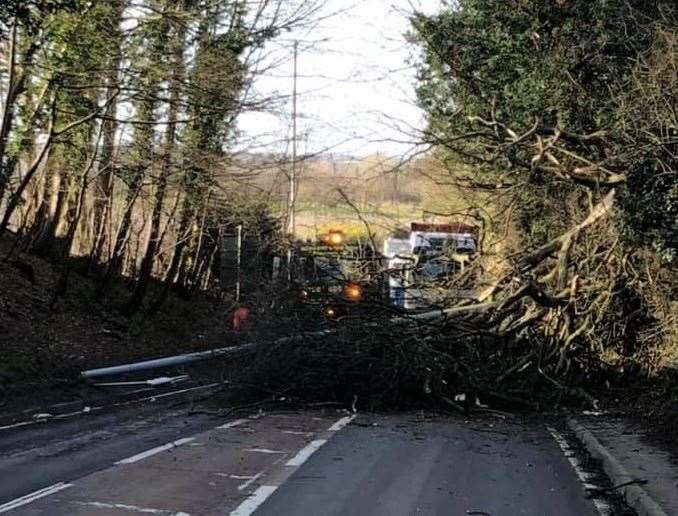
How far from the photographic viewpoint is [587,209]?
59.5 ft

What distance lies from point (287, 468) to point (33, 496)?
8.67ft

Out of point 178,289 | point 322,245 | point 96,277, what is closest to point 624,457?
point 322,245

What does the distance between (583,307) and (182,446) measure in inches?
349

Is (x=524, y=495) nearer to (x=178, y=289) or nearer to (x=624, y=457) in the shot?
(x=624, y=457)

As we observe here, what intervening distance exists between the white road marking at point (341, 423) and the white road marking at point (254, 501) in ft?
13.2

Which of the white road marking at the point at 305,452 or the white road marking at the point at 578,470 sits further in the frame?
the white road marking at the point at 305,452

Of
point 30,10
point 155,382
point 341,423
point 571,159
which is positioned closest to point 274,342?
point 341,423

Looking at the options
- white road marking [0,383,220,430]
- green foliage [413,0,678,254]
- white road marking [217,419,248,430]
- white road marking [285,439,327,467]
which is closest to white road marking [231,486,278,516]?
white road marking [285,439,327,467]

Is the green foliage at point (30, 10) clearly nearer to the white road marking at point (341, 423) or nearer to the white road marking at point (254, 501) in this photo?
the white road marking at point (341, 423)

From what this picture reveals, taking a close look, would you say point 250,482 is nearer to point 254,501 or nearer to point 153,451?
point 254,501

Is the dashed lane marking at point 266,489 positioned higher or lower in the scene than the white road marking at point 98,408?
higher

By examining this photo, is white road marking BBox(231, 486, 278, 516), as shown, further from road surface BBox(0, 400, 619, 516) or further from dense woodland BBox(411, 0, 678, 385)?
dense woodland BBox(411, 0, 678, 385)

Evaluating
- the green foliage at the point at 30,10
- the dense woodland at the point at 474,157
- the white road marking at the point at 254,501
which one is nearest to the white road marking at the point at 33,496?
the white road marking at the point at 254,501

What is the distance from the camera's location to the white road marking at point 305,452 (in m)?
9.39
